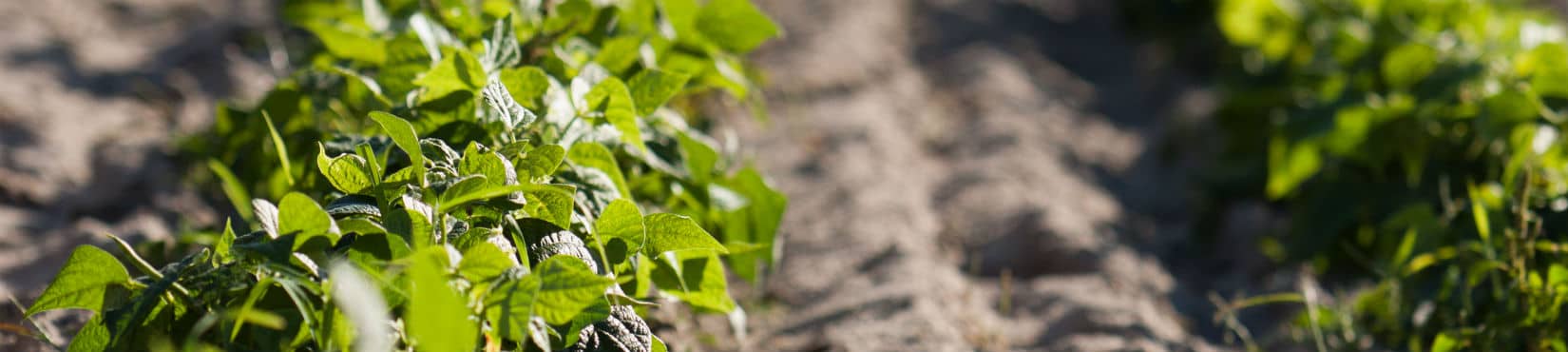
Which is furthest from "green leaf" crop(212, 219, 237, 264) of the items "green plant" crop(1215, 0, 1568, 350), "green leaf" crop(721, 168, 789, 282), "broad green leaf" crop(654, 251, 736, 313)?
"green plant" crop(1215, 0, 1568, 350)

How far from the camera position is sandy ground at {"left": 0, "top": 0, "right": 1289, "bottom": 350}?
225cm

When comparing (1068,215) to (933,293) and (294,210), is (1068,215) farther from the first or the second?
(294,210)

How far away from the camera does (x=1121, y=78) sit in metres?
4.73

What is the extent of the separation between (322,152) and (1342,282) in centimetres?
237

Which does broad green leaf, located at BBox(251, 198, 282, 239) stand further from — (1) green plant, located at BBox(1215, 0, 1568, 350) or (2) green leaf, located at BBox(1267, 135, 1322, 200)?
(2) green leaf, located at BBox(1267, 135, 1322, 200)

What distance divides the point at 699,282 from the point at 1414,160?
1.81 metres

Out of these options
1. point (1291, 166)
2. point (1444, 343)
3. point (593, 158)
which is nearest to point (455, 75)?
point (593, 158)

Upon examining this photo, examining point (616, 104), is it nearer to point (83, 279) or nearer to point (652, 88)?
point (652, 88)

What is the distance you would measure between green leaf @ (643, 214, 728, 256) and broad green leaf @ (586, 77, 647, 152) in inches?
9.0

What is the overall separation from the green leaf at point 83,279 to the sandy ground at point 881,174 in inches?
24.4

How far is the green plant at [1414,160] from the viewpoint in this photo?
1.91m

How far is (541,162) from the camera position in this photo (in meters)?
1.43

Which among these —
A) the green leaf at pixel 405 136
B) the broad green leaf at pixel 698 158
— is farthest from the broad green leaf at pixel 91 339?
the broad green leaf at pixel 698 158

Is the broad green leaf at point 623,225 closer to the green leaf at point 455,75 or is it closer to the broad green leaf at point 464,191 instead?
the broad green leaf at point 464,191
